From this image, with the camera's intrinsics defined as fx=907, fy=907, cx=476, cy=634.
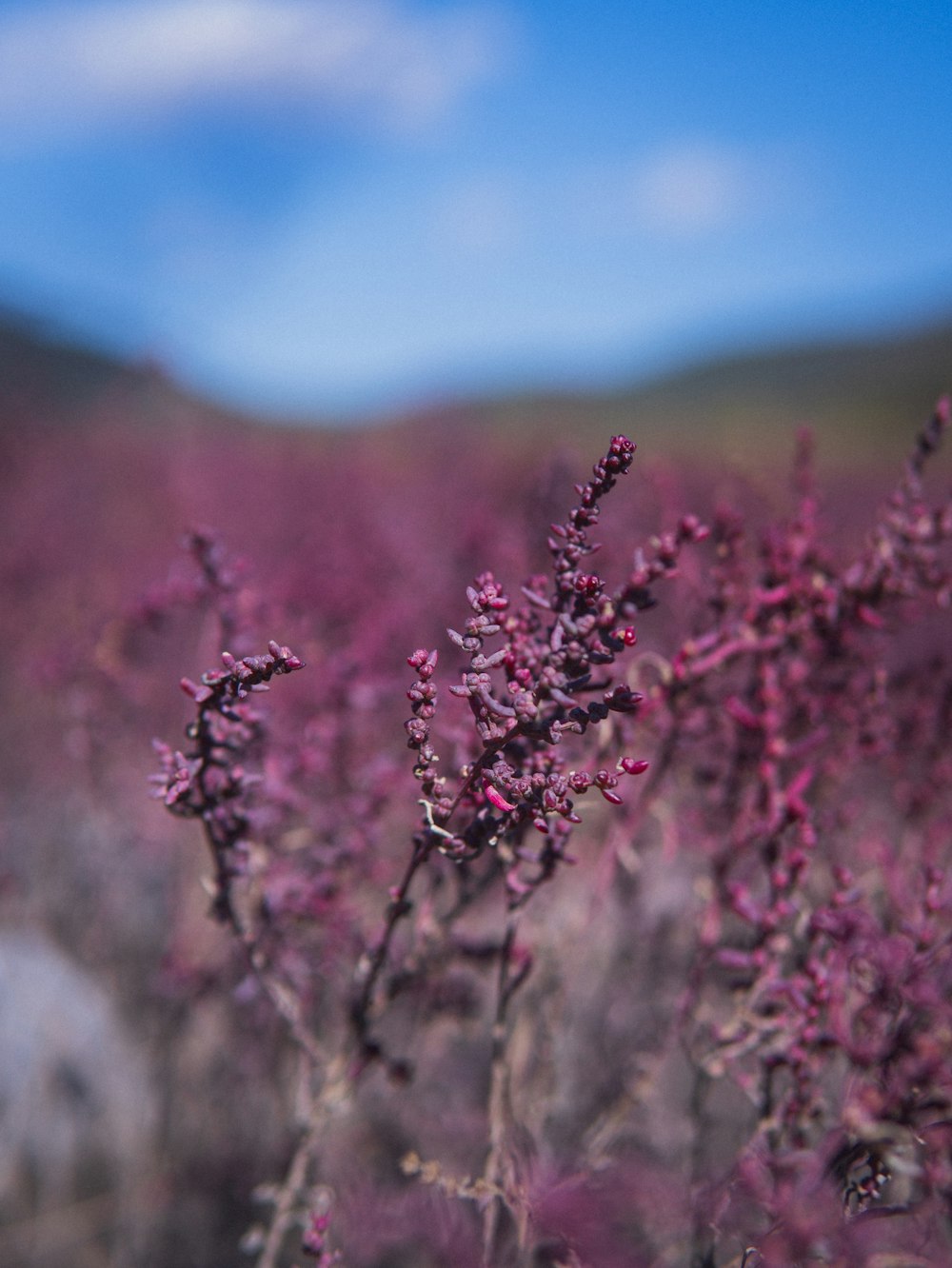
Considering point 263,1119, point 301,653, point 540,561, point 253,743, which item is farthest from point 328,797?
point 263,1119

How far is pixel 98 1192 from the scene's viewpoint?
287cm

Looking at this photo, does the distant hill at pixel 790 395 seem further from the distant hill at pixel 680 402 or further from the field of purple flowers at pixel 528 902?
the field of purple flowers at pixel 528 902

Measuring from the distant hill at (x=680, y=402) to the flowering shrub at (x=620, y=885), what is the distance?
692mm

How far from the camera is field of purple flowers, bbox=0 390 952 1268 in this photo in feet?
3.89

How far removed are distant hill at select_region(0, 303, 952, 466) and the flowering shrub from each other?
27.2 inches

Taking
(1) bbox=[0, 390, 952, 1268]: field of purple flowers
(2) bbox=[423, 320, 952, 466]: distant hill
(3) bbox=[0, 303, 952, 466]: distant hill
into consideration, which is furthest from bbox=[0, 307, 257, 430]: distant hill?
(2) bbox=[423, 320, 952, 466]: distant hill

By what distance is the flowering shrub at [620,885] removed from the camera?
112 centimetres

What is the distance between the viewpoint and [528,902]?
1563mm

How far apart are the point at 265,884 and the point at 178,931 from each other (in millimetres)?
1419

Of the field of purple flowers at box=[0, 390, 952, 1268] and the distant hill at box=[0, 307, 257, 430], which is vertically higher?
the distant hill at box=[0, 307, 257, 430]

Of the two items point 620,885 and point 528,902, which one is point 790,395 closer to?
point 620,885

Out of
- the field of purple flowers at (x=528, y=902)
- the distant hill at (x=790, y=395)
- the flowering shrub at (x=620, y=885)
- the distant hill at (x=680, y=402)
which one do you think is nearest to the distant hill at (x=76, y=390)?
the distant hill at (x=680, y=402)

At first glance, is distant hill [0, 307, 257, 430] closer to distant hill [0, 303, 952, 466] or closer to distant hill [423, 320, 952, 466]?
distant hill [0, 303, 952, 466]

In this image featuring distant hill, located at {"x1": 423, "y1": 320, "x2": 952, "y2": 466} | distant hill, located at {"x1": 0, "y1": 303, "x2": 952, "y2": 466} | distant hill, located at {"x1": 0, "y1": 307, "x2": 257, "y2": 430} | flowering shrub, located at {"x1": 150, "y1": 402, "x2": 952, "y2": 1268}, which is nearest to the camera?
flowering shrub, located at {"x1": 150, "y1": 402, "x2": 952, "y2": 1268}
